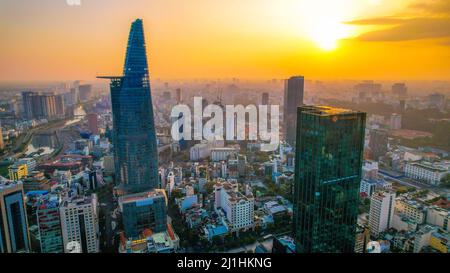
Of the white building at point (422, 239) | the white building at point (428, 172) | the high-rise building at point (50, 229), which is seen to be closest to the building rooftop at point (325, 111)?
the white building at point (422, 239)

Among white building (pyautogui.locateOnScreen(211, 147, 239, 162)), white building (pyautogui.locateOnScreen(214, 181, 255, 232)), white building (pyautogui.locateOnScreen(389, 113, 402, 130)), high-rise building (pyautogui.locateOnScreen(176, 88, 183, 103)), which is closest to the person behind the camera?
white building (pyautogui.locateOnScreen(214, 181, 255, 232))

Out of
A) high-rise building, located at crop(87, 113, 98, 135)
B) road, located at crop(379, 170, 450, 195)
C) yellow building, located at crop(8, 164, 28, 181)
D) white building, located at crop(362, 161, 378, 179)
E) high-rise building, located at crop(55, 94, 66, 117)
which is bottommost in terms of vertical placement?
road, located at crop(379, 170, 450, 195)

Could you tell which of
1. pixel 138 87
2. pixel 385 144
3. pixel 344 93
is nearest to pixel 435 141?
pixel 385 144

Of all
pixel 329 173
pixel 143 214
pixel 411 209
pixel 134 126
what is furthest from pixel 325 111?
pixel 134 126

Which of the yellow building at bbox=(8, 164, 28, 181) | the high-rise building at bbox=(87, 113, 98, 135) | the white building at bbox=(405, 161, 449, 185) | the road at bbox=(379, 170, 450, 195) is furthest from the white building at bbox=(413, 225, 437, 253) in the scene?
the high-rise building at bbox=(87, 113, 98, 135)

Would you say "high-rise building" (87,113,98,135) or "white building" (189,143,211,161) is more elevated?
"high-rise building" (87,113,98,135)

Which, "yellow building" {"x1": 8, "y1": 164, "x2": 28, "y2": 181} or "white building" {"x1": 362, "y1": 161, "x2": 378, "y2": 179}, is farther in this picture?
"white building" {"x1": 362, "y1": 161, "x2": 378, "y2": 179}

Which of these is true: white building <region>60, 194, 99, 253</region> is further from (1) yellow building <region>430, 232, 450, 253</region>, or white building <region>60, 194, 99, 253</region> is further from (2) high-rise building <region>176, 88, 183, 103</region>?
(1) yellow building <region>430, 232, 450, 253</region>
